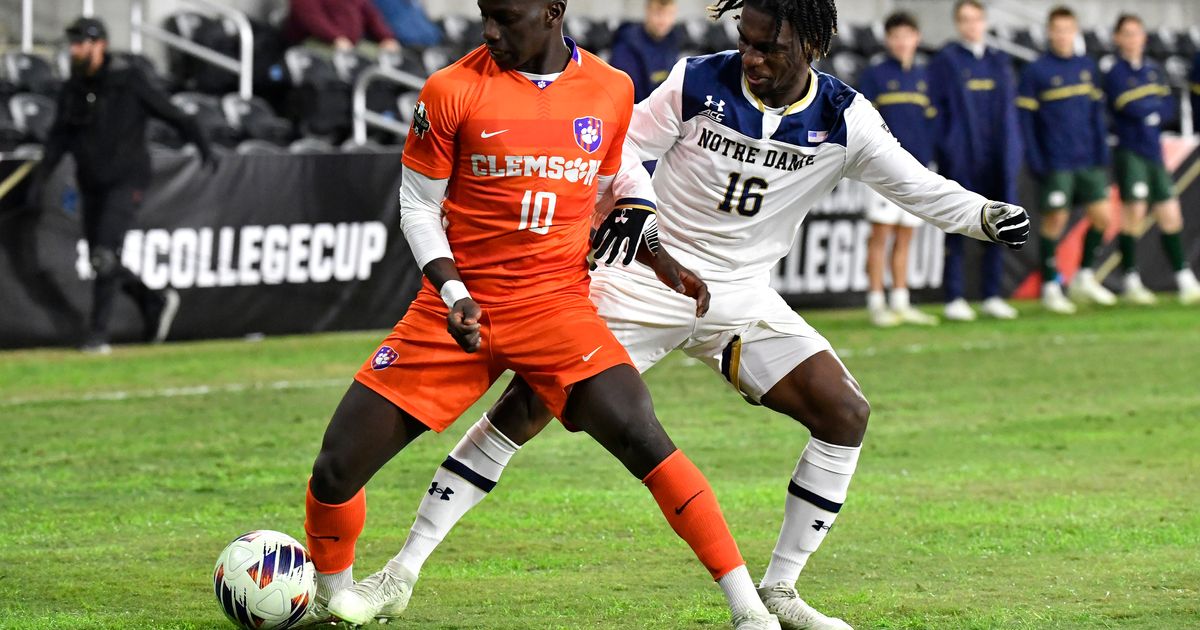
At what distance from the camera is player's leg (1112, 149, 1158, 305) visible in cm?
1587

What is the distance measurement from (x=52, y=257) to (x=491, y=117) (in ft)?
25.9

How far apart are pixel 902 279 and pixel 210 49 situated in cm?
732

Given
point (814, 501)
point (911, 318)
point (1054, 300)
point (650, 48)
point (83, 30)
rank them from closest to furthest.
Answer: point (814, 501)
point (83, 30)
point (911, 318)
point (650, 48)
point (1054, 300)

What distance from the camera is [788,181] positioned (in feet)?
20.1

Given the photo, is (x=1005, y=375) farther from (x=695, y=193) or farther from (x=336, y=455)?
(x=336, y=455)

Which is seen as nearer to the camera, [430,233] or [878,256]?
[430,233]

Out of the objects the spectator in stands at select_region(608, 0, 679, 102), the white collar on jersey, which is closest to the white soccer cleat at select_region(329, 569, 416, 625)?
the white collar on jersey

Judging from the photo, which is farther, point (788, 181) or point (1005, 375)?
point (1005, 375)

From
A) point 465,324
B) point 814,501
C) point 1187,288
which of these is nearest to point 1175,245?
point 1187,288

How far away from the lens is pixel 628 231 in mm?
5656

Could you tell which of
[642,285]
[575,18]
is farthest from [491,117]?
[575,18]

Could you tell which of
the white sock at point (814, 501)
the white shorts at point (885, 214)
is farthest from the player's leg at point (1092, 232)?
the white sock at point (814, 501)

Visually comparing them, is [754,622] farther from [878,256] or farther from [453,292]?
[878,256]

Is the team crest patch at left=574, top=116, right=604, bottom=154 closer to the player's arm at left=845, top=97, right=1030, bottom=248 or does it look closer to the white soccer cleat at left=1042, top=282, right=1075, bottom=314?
the player's arm at left=845, top=97, right=1030, bottom=248
